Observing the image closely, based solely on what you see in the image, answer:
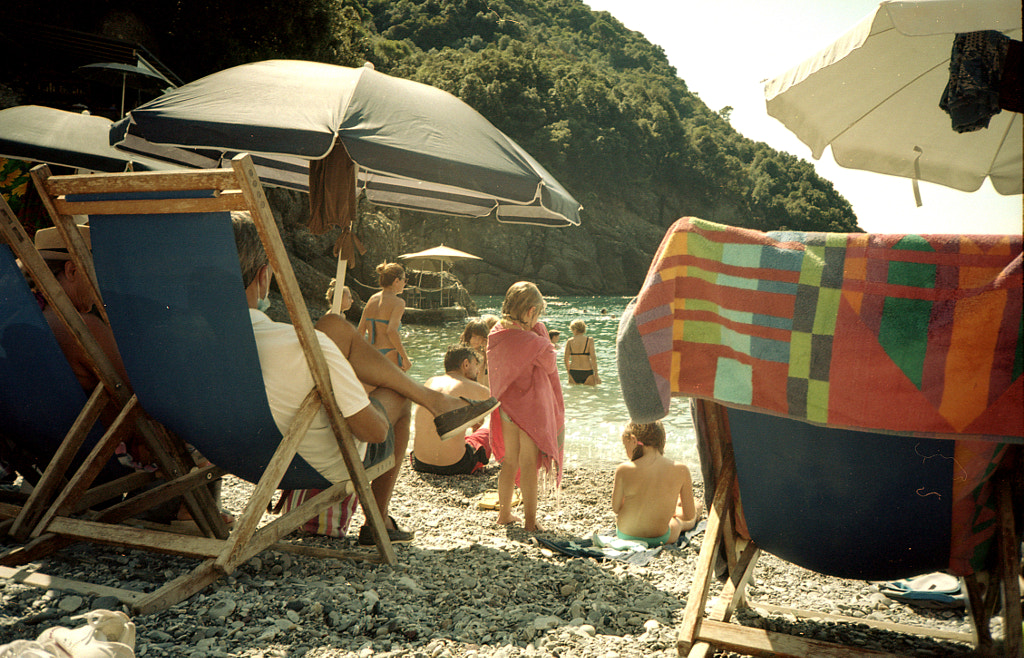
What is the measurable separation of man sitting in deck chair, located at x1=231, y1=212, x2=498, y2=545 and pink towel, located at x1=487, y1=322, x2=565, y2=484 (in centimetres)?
101

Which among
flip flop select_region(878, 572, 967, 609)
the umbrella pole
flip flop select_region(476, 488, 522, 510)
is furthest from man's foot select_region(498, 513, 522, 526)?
flip flop select_region(878, 572, 967, 609)

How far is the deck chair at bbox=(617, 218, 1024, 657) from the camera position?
1.55 meters

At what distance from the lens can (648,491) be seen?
3818 mm

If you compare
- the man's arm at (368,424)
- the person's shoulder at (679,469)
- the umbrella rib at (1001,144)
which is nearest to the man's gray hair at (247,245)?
the man's arm at (368,424)

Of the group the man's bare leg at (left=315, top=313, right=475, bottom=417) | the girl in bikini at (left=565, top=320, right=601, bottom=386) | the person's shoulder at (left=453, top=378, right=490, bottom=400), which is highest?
the man's bare leg at (left=315, top=313, right=475, bottom=417)

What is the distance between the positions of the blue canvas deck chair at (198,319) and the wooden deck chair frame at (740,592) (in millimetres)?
1224

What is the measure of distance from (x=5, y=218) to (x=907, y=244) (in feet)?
8.77

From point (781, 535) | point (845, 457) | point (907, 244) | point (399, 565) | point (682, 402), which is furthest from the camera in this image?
point (682, 402)

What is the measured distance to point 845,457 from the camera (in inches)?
71.1

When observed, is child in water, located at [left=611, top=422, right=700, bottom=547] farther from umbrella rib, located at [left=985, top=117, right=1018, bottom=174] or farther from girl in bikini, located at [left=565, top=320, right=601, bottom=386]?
girl in bikini, located at [left=565, top=320, right=601, bottom=386]

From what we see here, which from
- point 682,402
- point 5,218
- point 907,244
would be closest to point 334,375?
point 5,218

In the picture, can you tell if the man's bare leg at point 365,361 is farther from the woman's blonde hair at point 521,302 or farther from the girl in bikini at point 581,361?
the girl in bikini at point 581,361

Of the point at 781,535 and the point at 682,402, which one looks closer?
the point at 781,535

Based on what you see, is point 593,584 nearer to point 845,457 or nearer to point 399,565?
point 399,565
